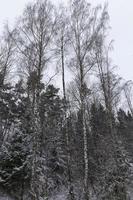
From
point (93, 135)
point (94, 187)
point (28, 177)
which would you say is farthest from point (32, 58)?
point (93, 135)

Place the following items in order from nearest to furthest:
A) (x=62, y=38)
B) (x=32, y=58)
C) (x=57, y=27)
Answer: (x=32, y=58) < (x=57, y=27) < (x=62, y=38)

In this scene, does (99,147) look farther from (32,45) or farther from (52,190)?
(32,45)

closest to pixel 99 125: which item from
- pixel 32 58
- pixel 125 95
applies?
pixel 125 95

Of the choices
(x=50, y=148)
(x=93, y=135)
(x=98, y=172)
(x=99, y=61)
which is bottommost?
(x=98, y=172)

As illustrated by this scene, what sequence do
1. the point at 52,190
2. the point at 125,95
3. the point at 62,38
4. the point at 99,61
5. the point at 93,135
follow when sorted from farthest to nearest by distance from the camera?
the point at 125,95 → the point at 93,135 → the point at 52,190 → the point at 99,61 → the point at 62,38

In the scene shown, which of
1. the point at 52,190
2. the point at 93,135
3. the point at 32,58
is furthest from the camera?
the point at 93,135

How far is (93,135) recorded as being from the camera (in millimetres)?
23641

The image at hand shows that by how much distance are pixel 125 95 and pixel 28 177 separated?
59.3ft

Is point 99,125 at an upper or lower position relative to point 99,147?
upper

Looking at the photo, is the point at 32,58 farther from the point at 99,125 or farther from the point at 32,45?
the point at 99,125

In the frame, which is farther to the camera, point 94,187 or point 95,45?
point 94,187

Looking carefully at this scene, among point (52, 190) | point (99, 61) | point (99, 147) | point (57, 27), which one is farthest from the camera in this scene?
point (99, 147)

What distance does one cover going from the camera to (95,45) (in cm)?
1551

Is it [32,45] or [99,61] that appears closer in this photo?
[32,45]
